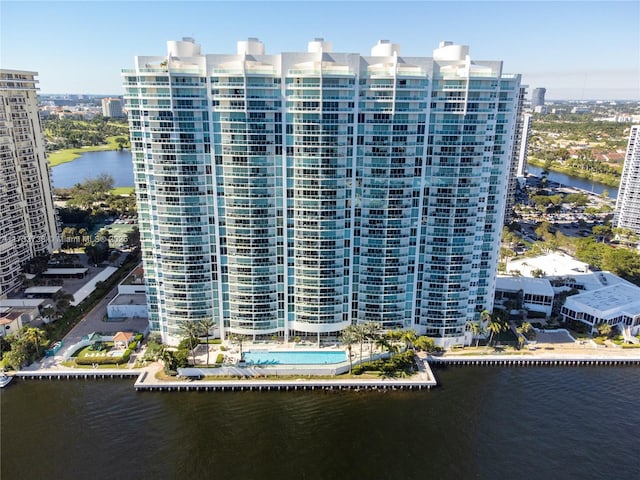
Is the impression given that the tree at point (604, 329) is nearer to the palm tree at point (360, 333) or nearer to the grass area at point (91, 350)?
the palm tree at point (360, 333)

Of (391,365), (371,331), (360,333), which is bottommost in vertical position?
(391,365)

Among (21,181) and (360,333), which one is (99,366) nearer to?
(360,333)

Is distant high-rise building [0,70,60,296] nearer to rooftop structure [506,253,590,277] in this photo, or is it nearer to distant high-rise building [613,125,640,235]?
rooftop structure [506,253,590,277]

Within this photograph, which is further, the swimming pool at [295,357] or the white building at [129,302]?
the white building at [129,302]

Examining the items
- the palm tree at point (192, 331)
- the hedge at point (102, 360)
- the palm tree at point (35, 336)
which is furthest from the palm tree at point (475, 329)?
the palm tree at point (35, 336)

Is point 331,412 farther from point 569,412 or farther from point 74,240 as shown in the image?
point 74,240

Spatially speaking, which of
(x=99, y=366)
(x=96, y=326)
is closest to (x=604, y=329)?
(x=99, y=366)
